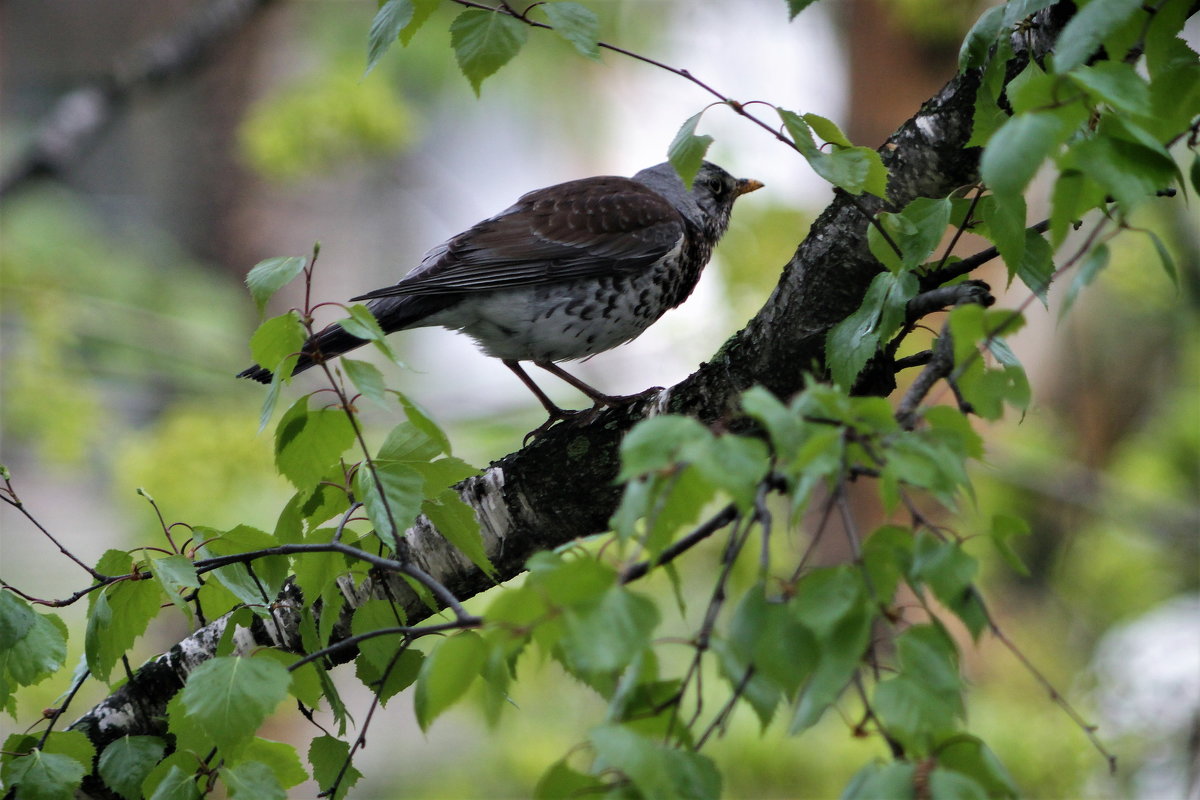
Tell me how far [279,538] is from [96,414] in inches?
199

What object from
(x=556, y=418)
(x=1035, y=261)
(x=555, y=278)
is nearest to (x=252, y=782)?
(x=1035, y=261)

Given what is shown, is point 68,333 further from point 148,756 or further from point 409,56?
point 148,756

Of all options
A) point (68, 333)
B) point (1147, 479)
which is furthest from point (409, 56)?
point (1147, 479)

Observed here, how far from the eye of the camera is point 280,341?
5.22ft

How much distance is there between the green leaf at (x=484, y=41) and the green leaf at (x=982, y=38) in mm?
782

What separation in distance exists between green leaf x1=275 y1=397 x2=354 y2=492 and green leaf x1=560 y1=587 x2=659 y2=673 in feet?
2.04

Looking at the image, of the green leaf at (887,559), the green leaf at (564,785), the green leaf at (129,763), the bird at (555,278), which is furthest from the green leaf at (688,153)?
the bird at (555,278)

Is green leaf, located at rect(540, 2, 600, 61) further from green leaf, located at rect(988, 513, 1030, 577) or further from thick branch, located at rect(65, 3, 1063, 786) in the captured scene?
green leaf, located at rect(988, 513, 1030, 577)

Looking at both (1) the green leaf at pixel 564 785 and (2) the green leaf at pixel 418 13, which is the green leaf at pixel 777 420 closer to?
(1) the green leaf at pixel 564 785

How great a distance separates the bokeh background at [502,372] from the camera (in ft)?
18.9

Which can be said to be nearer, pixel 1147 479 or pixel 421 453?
pixel 421 453

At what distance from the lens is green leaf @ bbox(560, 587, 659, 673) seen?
1120mm

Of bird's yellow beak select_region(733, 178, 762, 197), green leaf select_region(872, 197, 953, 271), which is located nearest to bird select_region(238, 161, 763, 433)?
bird's yellow beak select_region(733, 178, 762, 197)

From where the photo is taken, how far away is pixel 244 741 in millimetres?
1652
